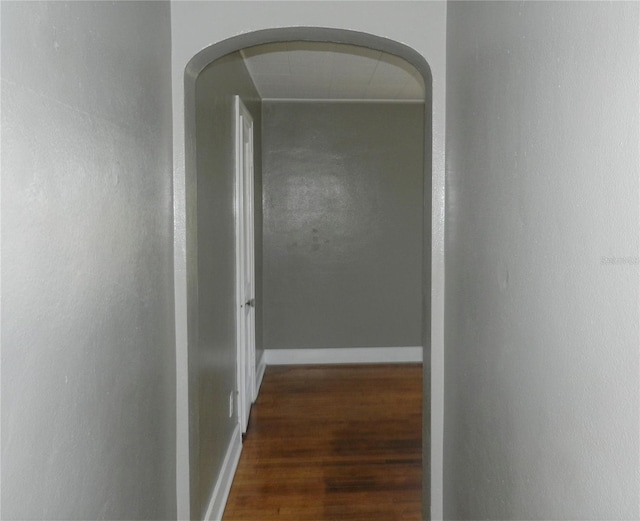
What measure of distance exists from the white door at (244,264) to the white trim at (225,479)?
0.21 meters

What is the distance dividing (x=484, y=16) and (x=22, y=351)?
4.81 ft

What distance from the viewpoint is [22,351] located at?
0.93 m

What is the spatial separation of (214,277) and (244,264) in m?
1.12

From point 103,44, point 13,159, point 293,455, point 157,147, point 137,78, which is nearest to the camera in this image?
point 13,159

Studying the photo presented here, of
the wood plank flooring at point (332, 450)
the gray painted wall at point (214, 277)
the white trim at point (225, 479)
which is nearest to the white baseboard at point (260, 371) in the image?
the wood plank flooring at point (332, 450)

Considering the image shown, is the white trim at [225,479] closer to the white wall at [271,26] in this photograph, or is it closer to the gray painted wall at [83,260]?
the white wall at [271,26]

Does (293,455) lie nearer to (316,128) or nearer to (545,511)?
(545,511)

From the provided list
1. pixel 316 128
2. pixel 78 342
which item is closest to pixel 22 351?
pixel 78 342

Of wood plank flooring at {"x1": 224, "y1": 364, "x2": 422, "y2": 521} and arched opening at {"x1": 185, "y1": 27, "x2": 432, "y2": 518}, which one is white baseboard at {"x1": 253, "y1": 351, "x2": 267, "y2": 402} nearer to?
wood plank flooring at {"x1": 224, "y1": 364, "x2": 422, "y2": 521}

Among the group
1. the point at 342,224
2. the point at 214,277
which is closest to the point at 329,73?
the point at 342,224

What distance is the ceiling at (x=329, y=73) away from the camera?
11.2 feet

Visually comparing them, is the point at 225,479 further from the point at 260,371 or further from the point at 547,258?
→ the point at 547,258

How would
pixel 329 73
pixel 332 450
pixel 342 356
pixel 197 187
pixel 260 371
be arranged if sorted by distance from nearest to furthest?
pixel 197 187 < pixel 332 450 < pixel 329 73 < pixel 260 371 < pixel 342 356

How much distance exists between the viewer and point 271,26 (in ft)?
6.46
